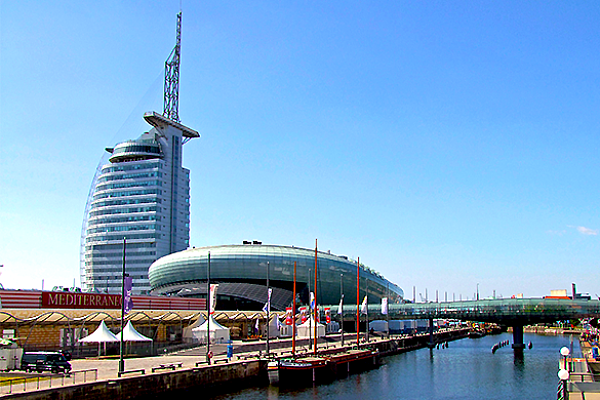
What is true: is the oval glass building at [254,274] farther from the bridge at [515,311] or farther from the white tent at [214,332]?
the white tent at [214,332]

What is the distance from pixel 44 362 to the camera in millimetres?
52969

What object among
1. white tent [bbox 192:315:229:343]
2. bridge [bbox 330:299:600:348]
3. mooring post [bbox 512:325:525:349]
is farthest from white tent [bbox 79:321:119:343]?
mooring post [bbox 512:325:525:349]

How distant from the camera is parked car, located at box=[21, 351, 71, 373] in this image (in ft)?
171

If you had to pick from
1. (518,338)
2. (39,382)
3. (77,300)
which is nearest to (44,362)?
(39,382)

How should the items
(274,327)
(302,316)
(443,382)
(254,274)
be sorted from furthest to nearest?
(254,274) → (302,316) → (274,327) → (443,382)

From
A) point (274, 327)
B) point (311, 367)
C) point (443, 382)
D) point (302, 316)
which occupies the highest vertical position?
point (302, 316)

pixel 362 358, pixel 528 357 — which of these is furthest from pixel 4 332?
pixel 528 357

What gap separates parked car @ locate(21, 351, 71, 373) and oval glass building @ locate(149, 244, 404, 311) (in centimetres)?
10676

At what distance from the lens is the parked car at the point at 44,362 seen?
52125 mm

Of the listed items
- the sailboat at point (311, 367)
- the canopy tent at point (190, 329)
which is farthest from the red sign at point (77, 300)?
Answer: the sailboat at point (311, 367)

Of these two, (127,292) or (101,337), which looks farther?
(101,337)

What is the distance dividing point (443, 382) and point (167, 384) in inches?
1439

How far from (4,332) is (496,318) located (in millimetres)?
98386

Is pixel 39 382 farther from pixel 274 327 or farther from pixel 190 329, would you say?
pixel 274 327
